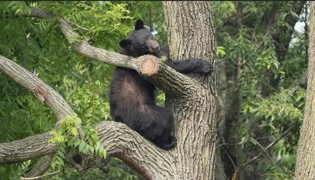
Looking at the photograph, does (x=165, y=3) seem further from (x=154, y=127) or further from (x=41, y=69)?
(x=41, y=69)

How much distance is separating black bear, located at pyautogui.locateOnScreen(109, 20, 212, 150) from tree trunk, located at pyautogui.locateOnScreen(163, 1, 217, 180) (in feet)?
0.48

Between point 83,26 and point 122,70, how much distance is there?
2.87 feet

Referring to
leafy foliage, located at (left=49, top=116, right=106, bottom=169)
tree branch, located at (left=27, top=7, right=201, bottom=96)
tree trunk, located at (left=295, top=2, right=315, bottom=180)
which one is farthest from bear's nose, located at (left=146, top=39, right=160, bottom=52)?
leafy foliage, located at (left=49, top=116, right=106, bottom=169)

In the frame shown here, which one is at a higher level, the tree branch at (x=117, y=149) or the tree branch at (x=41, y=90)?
the tree branch at (x=41, y=90)

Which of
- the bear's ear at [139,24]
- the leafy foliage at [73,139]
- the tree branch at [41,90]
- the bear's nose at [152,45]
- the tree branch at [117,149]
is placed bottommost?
the tree branch at [117,149]

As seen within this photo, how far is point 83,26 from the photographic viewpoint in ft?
26.3

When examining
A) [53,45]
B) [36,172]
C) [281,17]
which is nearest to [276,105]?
[281,17]

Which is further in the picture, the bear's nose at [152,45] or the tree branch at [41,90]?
the bear's nose at [152,45]

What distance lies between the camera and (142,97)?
24.9 feet

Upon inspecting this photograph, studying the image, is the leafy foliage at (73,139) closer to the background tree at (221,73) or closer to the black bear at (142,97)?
the background tree at (221,73)

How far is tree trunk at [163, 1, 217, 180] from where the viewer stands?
6.84 meters

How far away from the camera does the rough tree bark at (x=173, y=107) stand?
6148 mm

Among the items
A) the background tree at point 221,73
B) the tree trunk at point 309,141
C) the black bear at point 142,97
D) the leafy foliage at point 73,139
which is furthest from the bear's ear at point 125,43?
the tree trunk at point 309,141

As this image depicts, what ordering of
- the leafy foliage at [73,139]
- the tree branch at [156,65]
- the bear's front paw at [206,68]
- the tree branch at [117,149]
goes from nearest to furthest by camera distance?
the leafy foliage at [73,139] → the tree branch at [117,149] → the tree branch at [156,65] → the bear's front paw at [206,68]
